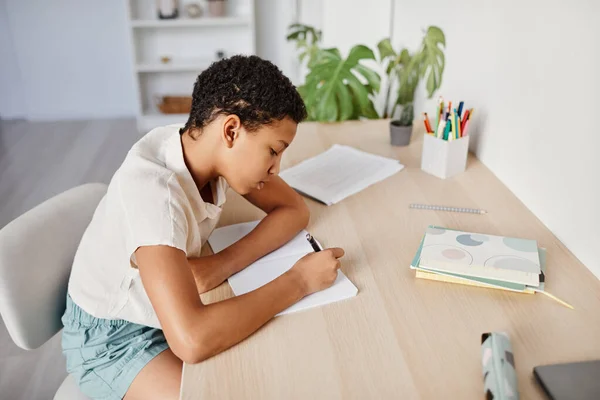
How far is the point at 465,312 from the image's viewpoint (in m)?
0.81

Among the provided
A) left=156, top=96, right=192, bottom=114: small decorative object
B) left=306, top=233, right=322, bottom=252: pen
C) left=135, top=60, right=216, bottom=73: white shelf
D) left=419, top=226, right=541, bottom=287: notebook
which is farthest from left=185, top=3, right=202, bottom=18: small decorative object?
left=419, top=226, right=541, bottom=287: notebook

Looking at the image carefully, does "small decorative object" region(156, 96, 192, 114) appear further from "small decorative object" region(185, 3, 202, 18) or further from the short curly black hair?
the short curly black hair

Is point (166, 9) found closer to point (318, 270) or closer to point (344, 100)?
point (344, 100)

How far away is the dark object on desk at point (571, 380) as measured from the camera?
65 cm

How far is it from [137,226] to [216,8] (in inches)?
127

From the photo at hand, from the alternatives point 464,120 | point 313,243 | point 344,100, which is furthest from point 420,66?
point 313,243

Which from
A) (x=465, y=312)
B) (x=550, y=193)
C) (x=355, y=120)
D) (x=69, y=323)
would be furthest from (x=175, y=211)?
(x=355, y=120)

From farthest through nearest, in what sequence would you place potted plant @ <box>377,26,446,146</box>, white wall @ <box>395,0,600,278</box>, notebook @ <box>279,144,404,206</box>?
potted plant @ <box>377,26,446,146</box>, notebook @ <box>279,144,404,206</box>, white wall @ <box>395,0,600,278</box>

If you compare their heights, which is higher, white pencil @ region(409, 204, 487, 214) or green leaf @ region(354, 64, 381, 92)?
→ green leaf @ region(354, 64, 381, 92)

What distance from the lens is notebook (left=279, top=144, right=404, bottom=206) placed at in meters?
1.25

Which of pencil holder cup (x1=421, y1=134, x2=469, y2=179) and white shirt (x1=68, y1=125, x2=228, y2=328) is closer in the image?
white shirt (x1=68, y1=125, x2=228, y2=328)

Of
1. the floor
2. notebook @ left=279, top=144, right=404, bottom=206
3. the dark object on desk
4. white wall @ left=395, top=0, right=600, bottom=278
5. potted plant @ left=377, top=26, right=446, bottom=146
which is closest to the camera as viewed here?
the dark object on desk

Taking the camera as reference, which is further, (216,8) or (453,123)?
(216,8)

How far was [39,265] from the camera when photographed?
98cm
